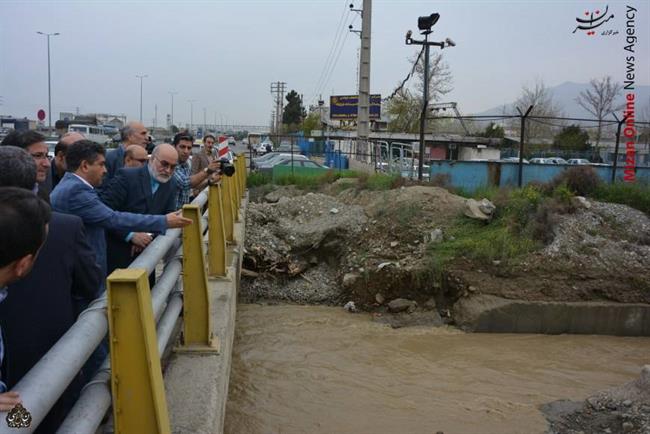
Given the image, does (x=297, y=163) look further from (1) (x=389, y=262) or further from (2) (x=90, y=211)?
(2) (x=90, y=211)

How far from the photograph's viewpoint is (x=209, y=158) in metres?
8.92

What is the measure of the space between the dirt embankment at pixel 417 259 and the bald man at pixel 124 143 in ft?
15.4

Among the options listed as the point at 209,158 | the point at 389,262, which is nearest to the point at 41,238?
the point at 209,158

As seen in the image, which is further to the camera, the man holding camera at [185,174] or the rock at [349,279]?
the rock at [349,279]

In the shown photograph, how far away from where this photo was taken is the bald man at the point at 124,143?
514 cm

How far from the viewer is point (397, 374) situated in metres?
6.53

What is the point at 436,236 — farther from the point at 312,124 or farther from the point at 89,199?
the point at 312,124

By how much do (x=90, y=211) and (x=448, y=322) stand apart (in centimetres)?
669

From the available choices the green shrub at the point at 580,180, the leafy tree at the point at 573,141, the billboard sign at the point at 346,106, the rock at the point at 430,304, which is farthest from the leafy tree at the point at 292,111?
the rock at the point at 430,304

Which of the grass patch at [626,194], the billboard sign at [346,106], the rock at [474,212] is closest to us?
the rock at [474,212]

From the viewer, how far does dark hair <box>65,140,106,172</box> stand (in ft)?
10.3

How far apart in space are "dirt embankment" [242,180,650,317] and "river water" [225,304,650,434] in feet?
2.27

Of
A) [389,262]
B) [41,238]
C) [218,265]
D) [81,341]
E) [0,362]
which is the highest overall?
[41,238]

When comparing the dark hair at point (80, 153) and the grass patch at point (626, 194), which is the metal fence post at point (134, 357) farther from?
the grass patch at point (626, 194)
